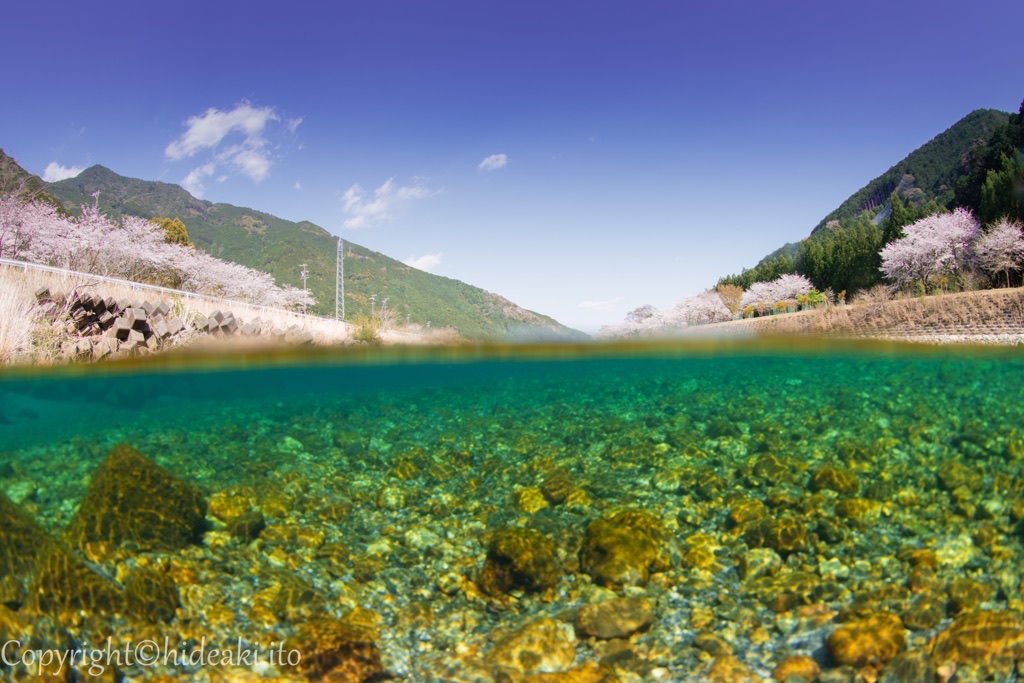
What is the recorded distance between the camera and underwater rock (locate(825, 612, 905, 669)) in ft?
10.4

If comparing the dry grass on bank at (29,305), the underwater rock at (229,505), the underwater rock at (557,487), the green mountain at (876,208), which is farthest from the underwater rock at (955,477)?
the green mountain at (876,208)

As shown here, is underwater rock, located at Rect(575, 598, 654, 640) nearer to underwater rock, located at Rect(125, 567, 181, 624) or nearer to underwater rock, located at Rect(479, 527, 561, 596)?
→ underwater rock, located at Rect(479, 527, 561, 596)

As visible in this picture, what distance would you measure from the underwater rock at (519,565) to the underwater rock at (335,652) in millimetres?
1077

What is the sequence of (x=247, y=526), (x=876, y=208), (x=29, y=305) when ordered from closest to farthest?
(x=247, y=526)
(x=29, y=305)
(x=876, y=208)

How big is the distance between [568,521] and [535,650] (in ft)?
6.41

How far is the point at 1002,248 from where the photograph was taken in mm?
29828

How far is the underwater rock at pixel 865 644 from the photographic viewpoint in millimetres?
3160

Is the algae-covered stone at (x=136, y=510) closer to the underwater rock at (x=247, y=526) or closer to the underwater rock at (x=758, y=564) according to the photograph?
the underwater rock at (x=247, y=526)

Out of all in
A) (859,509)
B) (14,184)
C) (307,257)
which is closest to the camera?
(859,509)

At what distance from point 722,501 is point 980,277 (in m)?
39.5

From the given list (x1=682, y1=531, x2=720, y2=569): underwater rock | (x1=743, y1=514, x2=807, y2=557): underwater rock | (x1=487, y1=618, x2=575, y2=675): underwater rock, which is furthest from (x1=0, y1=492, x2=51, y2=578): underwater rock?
(x1=743, y1=514, x2=807, y2=557): underwater rock

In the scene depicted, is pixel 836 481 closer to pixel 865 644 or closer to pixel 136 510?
pixel 865 644

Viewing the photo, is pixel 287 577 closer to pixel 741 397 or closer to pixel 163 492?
pixel 163 492

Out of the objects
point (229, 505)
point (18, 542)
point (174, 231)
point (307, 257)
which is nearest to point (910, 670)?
point (229, 505)
